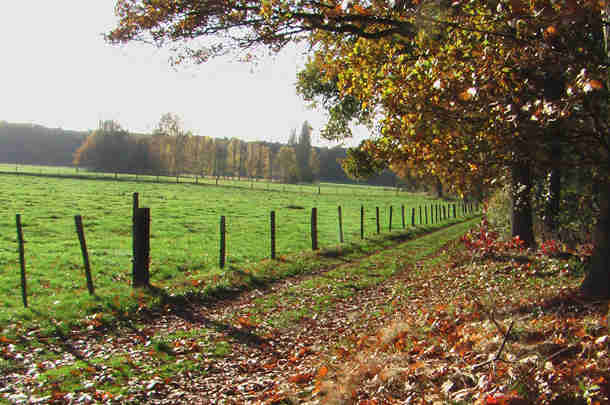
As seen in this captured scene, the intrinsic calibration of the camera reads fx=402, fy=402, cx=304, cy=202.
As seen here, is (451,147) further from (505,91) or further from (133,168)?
(133,168)

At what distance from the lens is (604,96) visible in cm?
623

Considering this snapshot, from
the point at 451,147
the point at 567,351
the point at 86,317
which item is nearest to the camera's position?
the point at 567,351

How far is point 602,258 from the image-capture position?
681cm

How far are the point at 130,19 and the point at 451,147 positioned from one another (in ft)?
26.8

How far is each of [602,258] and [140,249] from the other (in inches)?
392

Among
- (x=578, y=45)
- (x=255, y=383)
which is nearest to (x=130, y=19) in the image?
(x=255, y=383)

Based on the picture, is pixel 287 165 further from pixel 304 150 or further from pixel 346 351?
pixel 346 351

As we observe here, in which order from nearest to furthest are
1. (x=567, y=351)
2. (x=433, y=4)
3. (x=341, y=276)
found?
1. (x=567, y=351)
2. (x=433, y=4)
3. (x=341, y=276)

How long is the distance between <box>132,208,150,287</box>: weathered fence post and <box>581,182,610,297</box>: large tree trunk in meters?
9.67

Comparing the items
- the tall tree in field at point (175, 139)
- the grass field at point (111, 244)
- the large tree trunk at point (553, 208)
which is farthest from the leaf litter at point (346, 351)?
the tall tree in field at point (175, 139)

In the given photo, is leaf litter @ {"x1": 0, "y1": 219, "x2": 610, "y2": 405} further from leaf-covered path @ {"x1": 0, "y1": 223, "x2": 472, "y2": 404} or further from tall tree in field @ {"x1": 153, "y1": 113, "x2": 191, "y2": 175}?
tall tree in field @ {"x1": 153, "y1": 113, "x2": 191, "y2": 175}

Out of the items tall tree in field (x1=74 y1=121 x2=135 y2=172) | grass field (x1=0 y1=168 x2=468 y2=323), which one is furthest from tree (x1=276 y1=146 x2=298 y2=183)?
grass field (x1=0 y1=168 x2=468 y2=323)

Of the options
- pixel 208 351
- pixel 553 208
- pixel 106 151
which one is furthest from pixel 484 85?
pixel 106 151

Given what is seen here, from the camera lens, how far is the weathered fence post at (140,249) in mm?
10344
